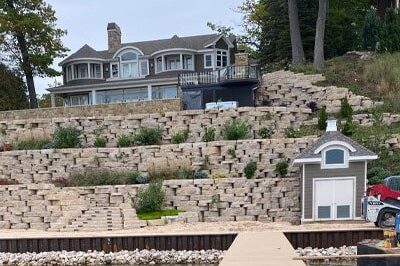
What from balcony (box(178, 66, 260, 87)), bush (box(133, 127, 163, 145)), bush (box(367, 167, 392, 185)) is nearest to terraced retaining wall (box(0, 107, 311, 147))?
bush (box(133, 127, 163, 145))

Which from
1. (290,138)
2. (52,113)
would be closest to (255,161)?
(290,138)

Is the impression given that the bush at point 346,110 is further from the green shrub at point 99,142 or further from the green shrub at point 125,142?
the green shrub at point 99,142

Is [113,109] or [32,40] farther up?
[32,40]

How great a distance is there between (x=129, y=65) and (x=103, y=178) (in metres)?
14.8

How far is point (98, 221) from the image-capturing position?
17203mm

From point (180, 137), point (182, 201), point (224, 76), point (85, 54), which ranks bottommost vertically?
point (182, 201)

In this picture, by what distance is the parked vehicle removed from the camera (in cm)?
1411

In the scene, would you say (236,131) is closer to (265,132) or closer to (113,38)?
(265,132)

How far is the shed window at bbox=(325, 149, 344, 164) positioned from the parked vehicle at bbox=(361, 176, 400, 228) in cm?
214

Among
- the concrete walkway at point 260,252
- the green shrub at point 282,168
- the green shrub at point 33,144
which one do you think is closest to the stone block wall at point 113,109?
the green shrub at point 33,144

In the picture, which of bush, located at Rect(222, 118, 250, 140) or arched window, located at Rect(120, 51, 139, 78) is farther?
arched window, located at Rect(120, 51, 139, 78)

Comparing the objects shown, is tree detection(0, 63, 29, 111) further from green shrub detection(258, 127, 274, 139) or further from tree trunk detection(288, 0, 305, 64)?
tree trunk detection(288, 0, 305, 64)

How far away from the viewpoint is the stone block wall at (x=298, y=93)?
23531 mm

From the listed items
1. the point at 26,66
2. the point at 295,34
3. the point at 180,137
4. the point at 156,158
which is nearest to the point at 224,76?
the point at 180,137
